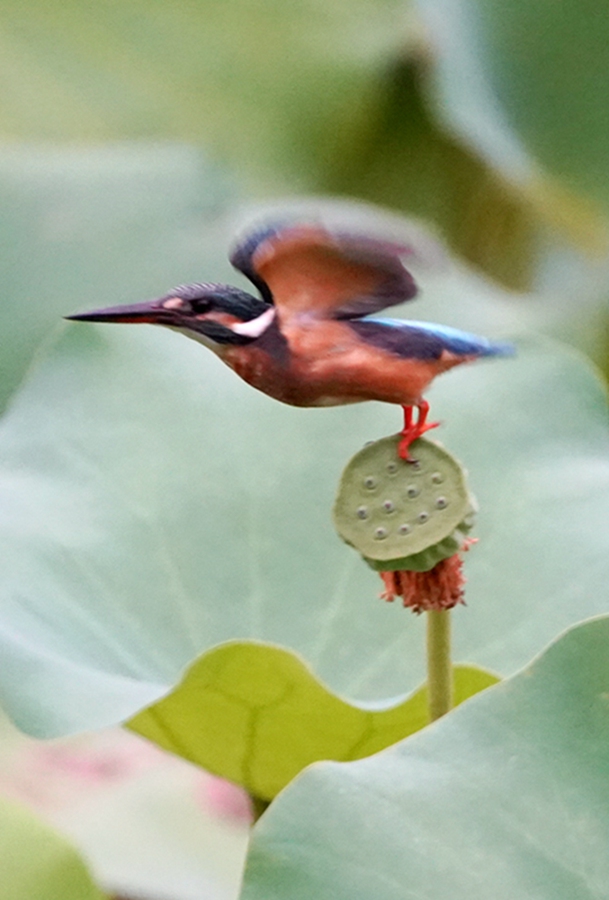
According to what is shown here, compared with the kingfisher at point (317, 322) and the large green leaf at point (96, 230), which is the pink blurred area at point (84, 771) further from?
the kingfisher at point (317, 322)

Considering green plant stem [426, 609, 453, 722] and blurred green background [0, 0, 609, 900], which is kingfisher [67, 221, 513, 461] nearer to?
green plant stem [426, 609, 453, 722]

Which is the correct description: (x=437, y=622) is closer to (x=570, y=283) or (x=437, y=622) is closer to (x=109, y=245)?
(x=109, y=245)

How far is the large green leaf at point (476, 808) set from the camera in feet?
1.77

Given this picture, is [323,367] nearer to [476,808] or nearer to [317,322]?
[317,322]

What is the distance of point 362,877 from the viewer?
537 mm

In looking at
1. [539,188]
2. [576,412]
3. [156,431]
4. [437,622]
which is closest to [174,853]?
[156,431]

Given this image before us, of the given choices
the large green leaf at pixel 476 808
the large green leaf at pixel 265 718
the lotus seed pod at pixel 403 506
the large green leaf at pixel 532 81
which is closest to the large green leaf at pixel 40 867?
the large green leaf at pixel 265 718

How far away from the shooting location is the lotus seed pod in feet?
1.69

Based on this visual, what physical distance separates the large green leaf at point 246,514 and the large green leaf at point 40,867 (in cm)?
13

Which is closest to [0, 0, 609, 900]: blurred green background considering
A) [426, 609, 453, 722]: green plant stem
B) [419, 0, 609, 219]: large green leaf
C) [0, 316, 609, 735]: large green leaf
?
[419, 0, 609, 219]: large green leaf

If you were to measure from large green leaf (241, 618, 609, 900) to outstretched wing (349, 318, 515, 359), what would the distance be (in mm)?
163

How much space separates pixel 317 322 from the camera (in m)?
0.47

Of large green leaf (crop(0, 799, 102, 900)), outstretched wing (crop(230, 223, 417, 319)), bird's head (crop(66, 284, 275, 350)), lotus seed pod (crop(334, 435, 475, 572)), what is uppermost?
outstretched wing (crop(230, 223, 417, 319))

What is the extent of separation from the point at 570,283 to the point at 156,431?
3.69 feet
